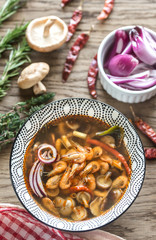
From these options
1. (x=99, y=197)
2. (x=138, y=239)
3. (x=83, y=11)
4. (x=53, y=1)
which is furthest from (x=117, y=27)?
(x=138, y=239)

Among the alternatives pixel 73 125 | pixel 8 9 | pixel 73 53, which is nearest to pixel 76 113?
pixel 73 125

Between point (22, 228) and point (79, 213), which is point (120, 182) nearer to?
point (79, 213)

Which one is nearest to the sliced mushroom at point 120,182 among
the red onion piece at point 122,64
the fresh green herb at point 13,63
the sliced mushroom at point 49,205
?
the sliced mushroom at point 49,205

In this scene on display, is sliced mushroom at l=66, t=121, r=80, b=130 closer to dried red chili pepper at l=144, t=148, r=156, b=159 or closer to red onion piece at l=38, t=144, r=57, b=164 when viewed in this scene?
red onion piece at l=38, t=144, r=57, b=164

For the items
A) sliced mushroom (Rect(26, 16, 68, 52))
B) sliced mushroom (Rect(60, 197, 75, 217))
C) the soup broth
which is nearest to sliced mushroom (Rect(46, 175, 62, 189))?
the soup broth

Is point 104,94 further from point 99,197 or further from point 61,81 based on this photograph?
point 99,197
